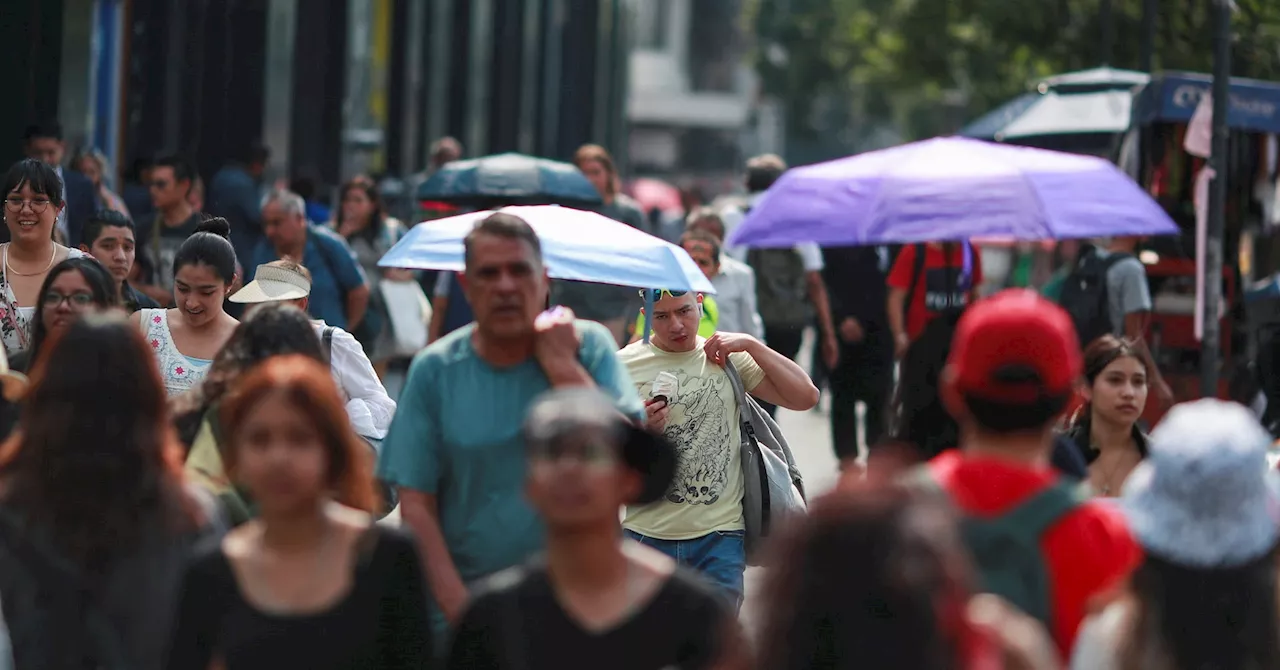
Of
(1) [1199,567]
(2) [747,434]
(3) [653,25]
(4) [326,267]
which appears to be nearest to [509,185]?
(4) [326,267]

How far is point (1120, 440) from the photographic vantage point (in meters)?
7.19

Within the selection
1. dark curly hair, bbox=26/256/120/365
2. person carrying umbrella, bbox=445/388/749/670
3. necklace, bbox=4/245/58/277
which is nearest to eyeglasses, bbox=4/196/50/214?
necklace, bbox=4/245/58/277

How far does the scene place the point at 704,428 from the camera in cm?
752

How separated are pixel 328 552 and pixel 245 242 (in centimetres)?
968

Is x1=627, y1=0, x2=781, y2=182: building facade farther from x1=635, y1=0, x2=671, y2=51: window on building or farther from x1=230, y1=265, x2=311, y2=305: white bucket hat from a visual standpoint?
x1=230, y1=265, x2=311, y2=305: white bucket hat

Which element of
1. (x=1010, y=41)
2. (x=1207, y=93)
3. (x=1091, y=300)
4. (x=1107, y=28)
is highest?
(x=1107, y=28)

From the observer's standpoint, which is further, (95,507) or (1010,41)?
(1010,41)

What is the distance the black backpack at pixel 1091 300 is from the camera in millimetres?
11945

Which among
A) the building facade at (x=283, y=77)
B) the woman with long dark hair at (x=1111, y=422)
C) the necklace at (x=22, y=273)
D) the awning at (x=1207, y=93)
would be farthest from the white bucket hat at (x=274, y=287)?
the awning at (x=1207, y=93)

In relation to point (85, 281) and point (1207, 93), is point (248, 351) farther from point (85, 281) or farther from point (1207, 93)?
point (1207, 93)

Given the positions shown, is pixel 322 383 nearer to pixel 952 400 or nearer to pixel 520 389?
pixel 520 389

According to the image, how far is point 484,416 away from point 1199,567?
1791 millimetres

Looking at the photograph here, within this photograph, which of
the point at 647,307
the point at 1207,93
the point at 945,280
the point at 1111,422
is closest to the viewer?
the point at 1111,422

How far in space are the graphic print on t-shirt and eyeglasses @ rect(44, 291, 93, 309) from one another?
1.91 m
